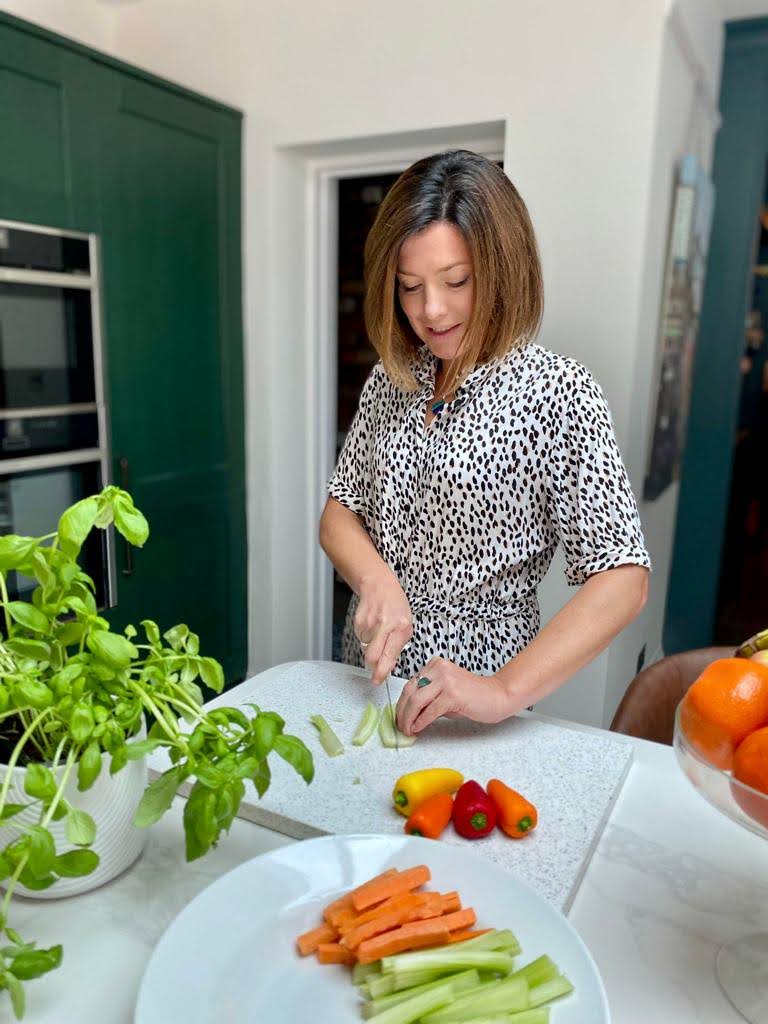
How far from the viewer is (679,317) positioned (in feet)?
8.40

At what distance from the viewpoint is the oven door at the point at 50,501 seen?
2.06m

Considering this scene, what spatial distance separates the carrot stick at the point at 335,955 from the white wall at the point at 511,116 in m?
1.73

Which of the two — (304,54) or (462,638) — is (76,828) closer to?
(462,638)

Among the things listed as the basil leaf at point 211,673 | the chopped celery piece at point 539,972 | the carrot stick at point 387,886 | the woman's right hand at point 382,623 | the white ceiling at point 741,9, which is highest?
the white ceiling at point 741,9

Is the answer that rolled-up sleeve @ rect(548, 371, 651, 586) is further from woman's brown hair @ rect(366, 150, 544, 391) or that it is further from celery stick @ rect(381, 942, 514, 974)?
celery stick @ rect(381, 942, 514, 974)

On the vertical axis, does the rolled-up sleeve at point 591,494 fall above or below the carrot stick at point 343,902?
above

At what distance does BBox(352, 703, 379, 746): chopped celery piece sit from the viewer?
975 mm

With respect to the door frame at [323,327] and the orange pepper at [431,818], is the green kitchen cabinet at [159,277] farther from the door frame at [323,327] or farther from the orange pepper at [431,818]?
the orange pepper at [431,818]

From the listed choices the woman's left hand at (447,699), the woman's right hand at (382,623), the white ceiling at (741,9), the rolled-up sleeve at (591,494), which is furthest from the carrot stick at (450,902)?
the white ceiling at (741,9)

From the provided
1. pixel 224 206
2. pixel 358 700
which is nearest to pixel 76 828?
pixel 358 700

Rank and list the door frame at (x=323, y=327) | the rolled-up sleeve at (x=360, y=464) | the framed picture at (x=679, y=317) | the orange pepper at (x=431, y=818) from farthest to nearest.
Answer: the door frame at (x=323, y=327) → the framed picture at (x=679, y=317) → the rolled-up sleeve at (x=360, y=464) → the orange pepper at (x=431, y=818)

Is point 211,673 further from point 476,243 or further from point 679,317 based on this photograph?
point 679,317

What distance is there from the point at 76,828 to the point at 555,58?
216cm

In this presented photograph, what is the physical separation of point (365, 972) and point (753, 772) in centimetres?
32
